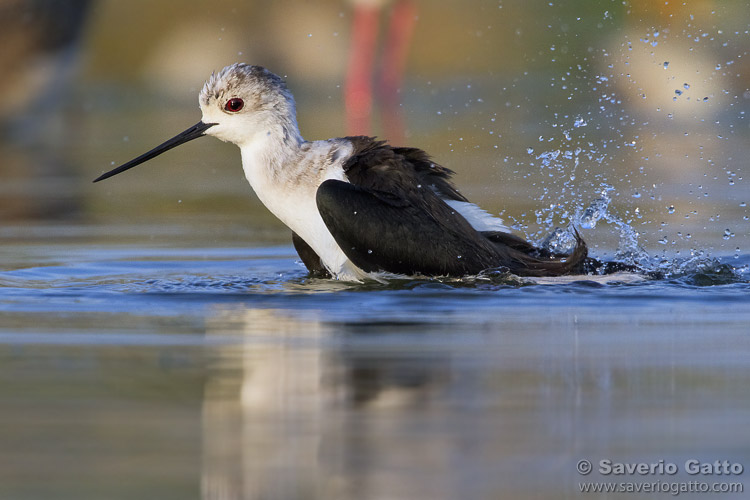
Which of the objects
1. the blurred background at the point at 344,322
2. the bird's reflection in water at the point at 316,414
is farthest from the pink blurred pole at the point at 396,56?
the bird's reflection in water at the point at 316,414

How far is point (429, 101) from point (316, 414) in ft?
49.1

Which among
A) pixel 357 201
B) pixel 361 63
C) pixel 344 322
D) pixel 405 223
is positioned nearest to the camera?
pixel 344 322

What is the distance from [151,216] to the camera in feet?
32.8

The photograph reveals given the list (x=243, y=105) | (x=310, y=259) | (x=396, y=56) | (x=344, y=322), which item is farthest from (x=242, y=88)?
(x=396, y=56)

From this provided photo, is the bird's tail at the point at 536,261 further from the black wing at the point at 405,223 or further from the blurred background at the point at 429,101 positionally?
the blurred background at the point at 429,101

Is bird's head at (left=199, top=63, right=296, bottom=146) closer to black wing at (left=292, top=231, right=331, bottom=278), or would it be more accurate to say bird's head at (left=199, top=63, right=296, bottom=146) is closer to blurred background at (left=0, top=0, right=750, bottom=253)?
black wing at (left=292, top=231, right=331, bottom=278)

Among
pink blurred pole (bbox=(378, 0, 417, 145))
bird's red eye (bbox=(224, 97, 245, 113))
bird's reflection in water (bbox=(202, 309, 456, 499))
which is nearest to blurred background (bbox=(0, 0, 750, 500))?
bird's reflection in water (bbox=(202, 309, 456, 499))

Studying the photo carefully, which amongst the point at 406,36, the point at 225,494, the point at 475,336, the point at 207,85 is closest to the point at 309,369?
the point at 475,336

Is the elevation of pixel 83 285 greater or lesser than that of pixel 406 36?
lesser

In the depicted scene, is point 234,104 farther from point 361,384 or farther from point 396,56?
point 396,56

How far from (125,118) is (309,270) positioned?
33.1 feet

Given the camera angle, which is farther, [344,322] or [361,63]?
[361,63]

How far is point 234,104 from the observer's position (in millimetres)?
7352

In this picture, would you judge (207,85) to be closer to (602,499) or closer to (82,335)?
(82,335)
